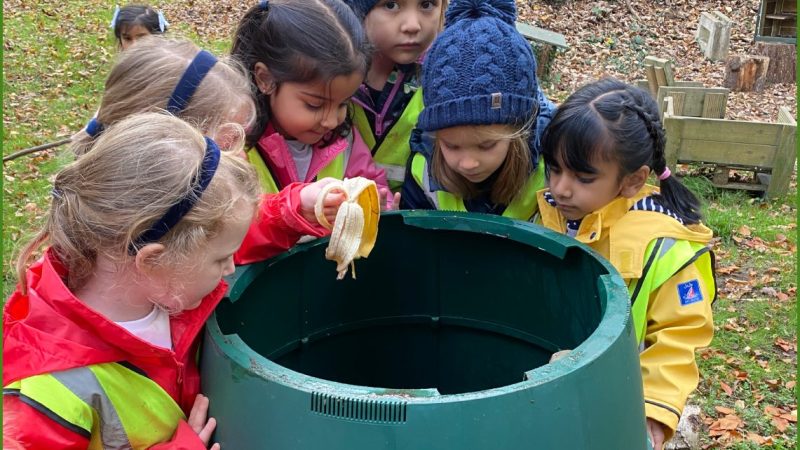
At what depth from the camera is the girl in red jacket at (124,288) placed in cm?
135

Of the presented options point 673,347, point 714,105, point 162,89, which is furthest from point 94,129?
point 714,105

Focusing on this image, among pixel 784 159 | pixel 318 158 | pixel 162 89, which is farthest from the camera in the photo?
pixel 784 159

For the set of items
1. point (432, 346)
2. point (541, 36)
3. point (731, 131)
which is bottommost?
point (731, 131)

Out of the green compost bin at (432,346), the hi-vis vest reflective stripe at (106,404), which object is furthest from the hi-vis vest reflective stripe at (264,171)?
the hi-vis vest reflective stripe at (106,404)

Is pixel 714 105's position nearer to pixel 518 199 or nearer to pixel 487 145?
pixel 518 199

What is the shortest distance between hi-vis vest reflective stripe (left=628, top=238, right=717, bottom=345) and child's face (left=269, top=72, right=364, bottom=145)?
92 cm

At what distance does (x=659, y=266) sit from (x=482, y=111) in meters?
0.59

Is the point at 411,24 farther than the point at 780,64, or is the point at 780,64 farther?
the point at 780,64

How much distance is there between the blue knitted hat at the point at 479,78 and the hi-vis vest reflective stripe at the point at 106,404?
100 cm

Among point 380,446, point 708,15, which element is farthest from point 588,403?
point 708,15

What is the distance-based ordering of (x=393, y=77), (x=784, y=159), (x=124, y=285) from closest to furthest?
(x=124, y=285), (x=393, y=77), (x=784, y=159)

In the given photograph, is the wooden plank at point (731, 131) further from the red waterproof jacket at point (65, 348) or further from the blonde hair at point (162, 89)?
the red waterproof jacket at point (65, 348)

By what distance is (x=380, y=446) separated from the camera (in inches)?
46.3

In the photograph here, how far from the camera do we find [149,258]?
144 centimetres
